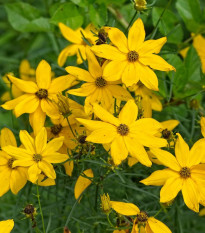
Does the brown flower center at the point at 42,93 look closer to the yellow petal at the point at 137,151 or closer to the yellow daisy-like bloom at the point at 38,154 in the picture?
the yellow daisy-like bloom at the point at 38,154

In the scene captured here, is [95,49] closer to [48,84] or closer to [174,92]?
[48,84]

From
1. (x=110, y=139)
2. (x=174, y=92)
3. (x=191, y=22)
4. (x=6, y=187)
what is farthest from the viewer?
(x=191, y=22)

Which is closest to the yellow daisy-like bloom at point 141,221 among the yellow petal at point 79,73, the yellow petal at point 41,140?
the yellow petal at point 41,140

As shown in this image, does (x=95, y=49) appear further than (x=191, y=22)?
No

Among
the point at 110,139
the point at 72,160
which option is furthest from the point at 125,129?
the point at 72,160

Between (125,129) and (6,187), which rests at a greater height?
(125,129)

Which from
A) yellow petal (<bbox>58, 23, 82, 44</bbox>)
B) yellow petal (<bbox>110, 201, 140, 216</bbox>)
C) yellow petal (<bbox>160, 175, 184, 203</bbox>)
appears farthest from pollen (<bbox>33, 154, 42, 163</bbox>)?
yellow petal (<bbox>58, 23, 82, 44</bbox>)

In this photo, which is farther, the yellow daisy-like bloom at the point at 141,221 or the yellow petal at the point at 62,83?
the yellow petal at the point at 62,83
